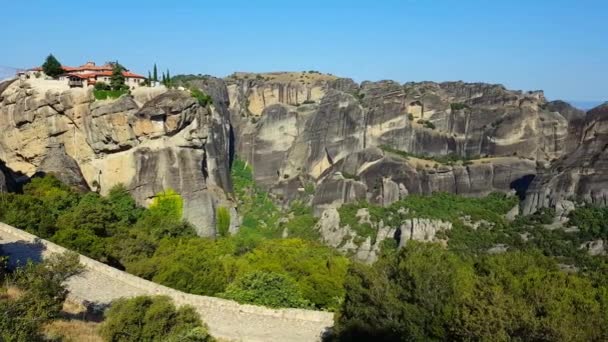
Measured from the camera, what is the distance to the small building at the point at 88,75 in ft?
154

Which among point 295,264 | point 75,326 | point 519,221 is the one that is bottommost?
point 519,221

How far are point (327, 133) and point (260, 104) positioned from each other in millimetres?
11898

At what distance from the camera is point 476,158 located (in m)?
62.3

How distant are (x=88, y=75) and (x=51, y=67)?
2977mm

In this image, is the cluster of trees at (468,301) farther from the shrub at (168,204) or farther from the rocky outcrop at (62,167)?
the rocky outcrop at (62,167)

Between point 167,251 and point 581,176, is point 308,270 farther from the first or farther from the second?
point 581,176

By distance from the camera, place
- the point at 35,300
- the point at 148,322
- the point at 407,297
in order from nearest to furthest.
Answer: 1. the point at 35,300
2. the point at 148,322
3. the point at 407,297

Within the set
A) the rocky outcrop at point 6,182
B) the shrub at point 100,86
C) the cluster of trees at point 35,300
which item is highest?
the shrub at point 100,86

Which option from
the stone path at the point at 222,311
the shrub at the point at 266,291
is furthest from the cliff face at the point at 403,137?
the stone path at the point at 222,311

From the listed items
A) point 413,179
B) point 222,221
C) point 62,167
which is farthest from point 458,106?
point 62,167

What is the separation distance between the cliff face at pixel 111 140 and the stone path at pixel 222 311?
22.4 meters

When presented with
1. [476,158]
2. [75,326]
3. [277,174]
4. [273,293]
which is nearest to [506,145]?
[476,158]

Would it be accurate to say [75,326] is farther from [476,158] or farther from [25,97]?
[476,158]

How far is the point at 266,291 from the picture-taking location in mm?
22328
